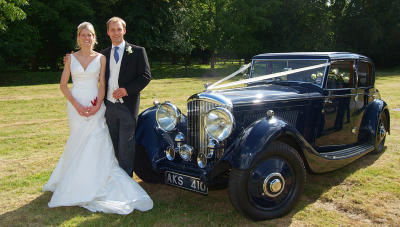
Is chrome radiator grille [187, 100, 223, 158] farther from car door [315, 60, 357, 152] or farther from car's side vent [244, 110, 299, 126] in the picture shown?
car door [315, 60, 357, 152]

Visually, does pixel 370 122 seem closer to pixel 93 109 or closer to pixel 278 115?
pixel 278 115

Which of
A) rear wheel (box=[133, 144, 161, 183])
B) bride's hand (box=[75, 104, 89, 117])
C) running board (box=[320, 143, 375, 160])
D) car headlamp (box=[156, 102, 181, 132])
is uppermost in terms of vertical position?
bride's hand (box=[75, 104, 89, 117])

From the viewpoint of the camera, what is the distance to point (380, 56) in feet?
125

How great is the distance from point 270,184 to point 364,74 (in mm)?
3194

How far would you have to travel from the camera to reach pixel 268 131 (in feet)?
11.3

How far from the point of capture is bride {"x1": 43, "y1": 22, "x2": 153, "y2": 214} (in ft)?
12.7

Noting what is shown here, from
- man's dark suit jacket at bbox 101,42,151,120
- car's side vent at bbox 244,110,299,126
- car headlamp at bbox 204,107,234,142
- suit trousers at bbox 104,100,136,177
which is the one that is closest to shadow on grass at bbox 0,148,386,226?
suit trousers at bbox 104,100,136,177

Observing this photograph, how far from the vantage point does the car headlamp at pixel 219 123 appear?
3.48m

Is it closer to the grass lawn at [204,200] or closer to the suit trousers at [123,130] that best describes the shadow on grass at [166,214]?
the grass lawn at [204,200]

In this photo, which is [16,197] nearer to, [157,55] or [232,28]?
[157,55]

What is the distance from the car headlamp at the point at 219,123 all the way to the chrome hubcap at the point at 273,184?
0.64m

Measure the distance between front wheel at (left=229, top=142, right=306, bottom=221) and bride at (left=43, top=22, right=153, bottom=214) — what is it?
1.16 meters

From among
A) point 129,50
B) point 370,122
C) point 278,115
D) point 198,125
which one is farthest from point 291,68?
point 129,50

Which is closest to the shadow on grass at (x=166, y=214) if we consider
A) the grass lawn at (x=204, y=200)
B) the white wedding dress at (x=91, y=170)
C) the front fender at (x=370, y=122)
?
the grass lawn at (x=204, y=200)
